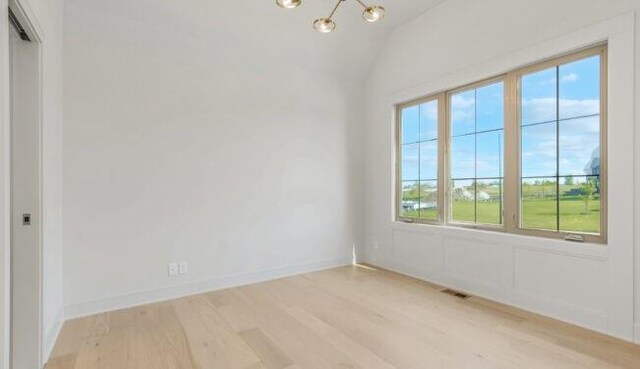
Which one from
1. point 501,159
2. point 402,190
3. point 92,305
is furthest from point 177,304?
point 501,159

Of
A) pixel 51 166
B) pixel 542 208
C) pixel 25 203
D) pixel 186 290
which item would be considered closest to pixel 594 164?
pixel 542 208

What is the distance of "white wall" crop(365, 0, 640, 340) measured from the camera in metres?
2.58

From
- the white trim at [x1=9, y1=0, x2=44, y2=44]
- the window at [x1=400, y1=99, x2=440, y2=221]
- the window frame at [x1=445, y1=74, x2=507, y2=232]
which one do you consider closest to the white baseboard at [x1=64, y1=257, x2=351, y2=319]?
the window at [x1=400, y1=99, x2=440, y2=221]

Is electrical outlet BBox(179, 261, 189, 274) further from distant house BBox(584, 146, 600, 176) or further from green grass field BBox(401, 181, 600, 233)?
distant house BBox(584, 146, 600, 176)

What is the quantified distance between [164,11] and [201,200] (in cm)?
198

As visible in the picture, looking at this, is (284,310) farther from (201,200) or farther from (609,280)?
(609,280)

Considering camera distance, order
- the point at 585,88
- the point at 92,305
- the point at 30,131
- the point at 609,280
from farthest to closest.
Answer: the point at 92,305 → the point at 585,88 → the point at 609,280 → the point at 30,131

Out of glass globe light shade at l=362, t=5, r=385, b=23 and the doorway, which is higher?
glass globe light shade at l=362, t=5, r=385, b=23

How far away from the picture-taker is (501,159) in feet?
11.5

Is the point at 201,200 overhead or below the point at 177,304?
overhead

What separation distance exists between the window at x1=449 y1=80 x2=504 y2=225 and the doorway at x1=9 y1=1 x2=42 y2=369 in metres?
3.91

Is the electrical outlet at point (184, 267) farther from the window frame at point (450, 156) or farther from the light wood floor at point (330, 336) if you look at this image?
the window frame at point (450, 156)

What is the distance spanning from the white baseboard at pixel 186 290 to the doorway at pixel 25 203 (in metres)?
1.05

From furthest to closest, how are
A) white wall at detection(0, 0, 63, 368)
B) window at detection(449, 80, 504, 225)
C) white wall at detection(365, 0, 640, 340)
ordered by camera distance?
window at detection(449, 80, 504, 225) < white wall at detection(365, 0, 640, 340) < white wall at detection(0, 0, 63, 368)
